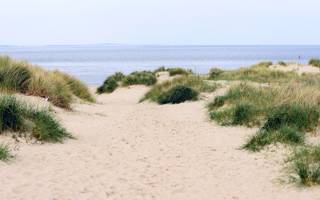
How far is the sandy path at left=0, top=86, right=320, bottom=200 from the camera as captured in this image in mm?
7219

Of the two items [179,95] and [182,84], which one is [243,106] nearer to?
[179,95]

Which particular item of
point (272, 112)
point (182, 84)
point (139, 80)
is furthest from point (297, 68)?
point (272, 112)

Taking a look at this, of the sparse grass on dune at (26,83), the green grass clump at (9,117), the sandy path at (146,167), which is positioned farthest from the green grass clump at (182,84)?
the green grass clump at (9,117)

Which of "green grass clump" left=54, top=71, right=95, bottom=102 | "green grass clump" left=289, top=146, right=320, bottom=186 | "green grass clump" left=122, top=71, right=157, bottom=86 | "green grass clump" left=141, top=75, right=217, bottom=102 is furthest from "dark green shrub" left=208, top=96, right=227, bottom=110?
"green grass clump" left=122, top=71, right=157, bottom=86

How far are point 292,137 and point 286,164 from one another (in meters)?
1.82

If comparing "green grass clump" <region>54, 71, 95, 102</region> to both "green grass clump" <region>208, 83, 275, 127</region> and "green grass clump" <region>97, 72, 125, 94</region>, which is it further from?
"green grass clump" <region>97, 72, 125, 94</region>

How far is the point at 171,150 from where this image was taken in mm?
10664

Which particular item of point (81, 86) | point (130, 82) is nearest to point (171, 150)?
point (81, 86)

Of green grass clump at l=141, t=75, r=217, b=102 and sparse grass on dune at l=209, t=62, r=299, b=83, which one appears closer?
green grass clump at l=141, t=75, r=217, b=102

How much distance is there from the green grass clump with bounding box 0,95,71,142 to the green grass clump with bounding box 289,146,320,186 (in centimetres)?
455

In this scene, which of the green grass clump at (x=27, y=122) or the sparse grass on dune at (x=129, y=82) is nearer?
the green grass clump at (x=27, y=122)

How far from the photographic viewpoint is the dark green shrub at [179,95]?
19.7 m

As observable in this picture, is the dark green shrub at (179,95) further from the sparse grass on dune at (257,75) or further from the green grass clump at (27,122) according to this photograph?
the green grass clump at (27,122)

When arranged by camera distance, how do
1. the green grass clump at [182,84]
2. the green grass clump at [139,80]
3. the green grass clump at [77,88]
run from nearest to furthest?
the green grass clump at [77,88] → the green grass clump at [182,84] → the green grass clump at [139,80]
